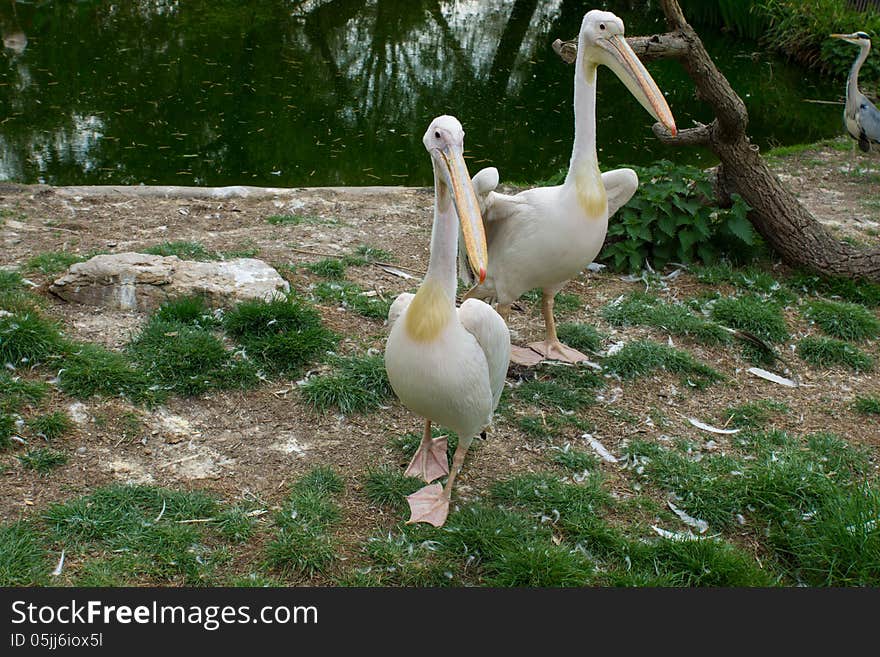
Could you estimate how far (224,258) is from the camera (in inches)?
190

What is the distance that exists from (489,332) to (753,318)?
2.29 m

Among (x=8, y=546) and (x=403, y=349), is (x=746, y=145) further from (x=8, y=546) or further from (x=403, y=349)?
(x=8, y=546)

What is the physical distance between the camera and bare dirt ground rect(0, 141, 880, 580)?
328 centimetres

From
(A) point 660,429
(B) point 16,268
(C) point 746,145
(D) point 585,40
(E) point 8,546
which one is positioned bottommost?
(A) point 660,429

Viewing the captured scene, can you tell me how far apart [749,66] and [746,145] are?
346 inches

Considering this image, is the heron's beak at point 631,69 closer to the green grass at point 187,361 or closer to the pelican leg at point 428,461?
the pelican leg at point 428,461

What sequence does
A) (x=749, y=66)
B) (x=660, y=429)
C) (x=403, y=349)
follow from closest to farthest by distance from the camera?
(x=403, y=349) < (x=660, y=429) < (x=749, y=66)

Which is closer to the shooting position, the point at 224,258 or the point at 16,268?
the point at 16,268

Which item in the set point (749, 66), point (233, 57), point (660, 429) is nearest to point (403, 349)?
point (660, 429)

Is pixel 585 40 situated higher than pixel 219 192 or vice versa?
pixel 585 40

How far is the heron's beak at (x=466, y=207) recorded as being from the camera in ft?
8.45

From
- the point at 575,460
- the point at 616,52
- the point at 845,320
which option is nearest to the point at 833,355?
the point at 845,320

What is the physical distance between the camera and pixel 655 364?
4.31 meters

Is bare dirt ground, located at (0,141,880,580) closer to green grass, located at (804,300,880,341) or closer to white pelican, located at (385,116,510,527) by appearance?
green grass, located at (804,300,880,341)
